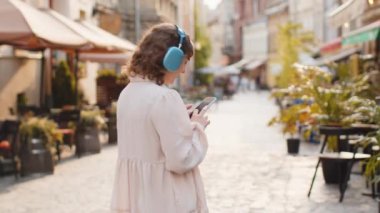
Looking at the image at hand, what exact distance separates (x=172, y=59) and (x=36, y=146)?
7783 mm

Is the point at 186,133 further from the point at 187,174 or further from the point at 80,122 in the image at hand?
the point at 80,122

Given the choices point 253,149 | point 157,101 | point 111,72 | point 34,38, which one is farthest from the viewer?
point 111,72

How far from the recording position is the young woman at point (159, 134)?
3693 mm

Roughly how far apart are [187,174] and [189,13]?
204 feet

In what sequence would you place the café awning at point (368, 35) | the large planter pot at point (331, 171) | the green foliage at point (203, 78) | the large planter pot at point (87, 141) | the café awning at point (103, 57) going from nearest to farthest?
1. the large planter pot at point (331, 171)
2. the large planter pot at point (87, 141)
3. the café awning at point (368, 35)
4. the café awning at point (103, 57)
5. the green foliage at point (203, 78)

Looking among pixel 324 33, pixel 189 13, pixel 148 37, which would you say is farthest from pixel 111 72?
pixel 189 13

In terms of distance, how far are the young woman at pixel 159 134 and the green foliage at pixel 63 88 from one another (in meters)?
14.9

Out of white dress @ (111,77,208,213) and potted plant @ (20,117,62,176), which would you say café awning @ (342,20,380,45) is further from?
white dress @ (111,77,208,213)

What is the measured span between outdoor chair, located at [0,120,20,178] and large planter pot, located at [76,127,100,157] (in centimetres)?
245

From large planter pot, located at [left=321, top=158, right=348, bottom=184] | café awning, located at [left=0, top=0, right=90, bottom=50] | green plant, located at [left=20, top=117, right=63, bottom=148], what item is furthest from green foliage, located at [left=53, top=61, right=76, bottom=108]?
large planter pot, located at [left=321, top=158, right=348, bottom=184]

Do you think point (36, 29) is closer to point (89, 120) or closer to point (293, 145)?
point (89, 120)

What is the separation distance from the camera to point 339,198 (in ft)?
30.4

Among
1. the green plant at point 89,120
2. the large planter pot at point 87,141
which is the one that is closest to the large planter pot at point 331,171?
the large planter pot at point 87,141

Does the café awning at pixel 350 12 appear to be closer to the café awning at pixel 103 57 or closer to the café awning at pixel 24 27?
the café awning at pixel 24 27
